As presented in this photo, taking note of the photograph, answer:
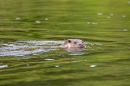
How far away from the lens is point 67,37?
18.2 m

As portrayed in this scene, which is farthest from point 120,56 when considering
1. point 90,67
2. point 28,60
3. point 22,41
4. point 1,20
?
point 1,20

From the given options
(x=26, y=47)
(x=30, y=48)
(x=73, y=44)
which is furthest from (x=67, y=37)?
(x=30, y=48)

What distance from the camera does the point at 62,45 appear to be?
51.3 ft

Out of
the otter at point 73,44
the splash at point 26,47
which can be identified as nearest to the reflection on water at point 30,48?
the splash at point 26,47

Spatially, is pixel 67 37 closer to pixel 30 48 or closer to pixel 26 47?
pixel 26 47

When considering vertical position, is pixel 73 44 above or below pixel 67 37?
below

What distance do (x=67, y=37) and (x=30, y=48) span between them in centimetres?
346

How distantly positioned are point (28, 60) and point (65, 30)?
694 cm

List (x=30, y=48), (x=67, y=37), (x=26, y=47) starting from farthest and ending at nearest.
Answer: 1. (x=67, y=37)
2. (x=26, y=47)
3. (x=30, y=48)

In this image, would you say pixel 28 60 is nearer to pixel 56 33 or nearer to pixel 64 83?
pixel 64 83

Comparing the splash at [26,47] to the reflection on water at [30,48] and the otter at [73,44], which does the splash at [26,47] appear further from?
the otter at [73,44]

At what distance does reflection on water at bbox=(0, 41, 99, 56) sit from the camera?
46.9ft

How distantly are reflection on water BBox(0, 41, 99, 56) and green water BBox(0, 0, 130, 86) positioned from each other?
0.33 m

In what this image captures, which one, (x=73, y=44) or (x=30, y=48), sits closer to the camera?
(x=30, y=48)
